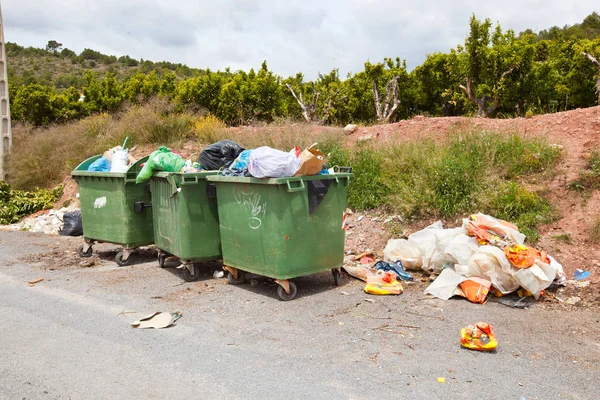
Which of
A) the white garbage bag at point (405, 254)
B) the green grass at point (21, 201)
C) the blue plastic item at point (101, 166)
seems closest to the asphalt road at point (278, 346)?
the white garbage bag at point (405, 254)

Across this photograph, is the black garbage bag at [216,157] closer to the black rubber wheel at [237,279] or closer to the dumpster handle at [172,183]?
the dumpster handle at [172,183]

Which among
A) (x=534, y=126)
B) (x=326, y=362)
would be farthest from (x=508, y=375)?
(x=534, y=126)

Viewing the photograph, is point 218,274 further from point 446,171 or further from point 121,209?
point 446,171

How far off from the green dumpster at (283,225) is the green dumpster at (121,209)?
1877 millimetres

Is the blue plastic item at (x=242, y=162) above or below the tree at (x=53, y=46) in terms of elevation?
below

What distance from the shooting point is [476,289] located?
545cm

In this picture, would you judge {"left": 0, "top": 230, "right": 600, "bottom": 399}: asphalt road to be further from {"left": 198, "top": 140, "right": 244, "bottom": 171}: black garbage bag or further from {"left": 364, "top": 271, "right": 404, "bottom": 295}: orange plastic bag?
{"left": 198, "top": 140, "right": 244, "bottom": 171}: black garbage bag

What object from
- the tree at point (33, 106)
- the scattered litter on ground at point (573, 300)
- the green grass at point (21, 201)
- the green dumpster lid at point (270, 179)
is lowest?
the scattered litter on ground at point (573, 300)

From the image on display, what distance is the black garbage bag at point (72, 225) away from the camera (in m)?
Answer: 10.1

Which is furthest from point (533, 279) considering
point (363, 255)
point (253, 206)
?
point (253, 206)

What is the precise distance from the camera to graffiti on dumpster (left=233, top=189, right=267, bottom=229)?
18.4ft

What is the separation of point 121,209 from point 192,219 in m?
1.63

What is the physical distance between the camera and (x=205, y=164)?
6.80 meters

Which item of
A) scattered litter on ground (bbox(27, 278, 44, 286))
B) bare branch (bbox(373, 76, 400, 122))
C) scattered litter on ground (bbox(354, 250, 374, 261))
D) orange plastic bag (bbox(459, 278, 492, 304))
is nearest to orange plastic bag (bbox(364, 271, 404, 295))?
orange plastic bag (bbox(459, 278, 492, 304))
